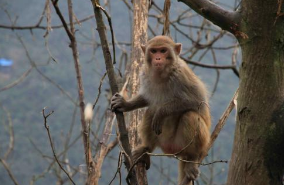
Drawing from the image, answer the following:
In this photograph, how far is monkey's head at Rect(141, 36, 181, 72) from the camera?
4.95 m

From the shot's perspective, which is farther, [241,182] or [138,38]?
[138,38]

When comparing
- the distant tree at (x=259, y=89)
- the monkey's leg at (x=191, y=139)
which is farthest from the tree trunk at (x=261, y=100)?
the monkey's leg at (x=191, y=139)

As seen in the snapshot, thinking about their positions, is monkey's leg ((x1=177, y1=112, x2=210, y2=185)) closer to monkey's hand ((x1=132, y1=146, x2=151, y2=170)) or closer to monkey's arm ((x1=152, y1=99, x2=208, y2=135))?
monkey's arm ((x1=152, y1=99, x2=208, y2=135))

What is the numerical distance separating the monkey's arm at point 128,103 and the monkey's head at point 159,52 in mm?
373

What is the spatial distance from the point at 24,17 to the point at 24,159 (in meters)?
3.62

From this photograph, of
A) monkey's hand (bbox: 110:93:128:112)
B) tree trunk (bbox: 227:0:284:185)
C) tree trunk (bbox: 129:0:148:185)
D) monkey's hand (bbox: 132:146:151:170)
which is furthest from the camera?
tree trunk (bbox: 129:0:148:185)

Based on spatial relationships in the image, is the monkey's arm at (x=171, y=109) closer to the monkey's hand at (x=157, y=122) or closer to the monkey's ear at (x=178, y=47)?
the monkey's hand at (x=157, y=122)

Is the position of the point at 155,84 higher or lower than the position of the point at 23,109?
higher

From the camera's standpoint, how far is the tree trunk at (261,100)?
2.86 metres

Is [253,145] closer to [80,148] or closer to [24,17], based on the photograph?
[80,148]

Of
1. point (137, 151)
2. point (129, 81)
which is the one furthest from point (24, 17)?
point (137, 151)

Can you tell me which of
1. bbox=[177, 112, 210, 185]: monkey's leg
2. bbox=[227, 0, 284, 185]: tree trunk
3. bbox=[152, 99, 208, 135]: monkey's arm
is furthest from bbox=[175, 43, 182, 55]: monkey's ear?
bbox=[227, 0, 284, 185]: tree trunk

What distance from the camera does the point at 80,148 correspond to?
11844 mm

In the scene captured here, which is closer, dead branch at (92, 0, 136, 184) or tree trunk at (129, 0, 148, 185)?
dead branch at (92, 0, 136, 184)
